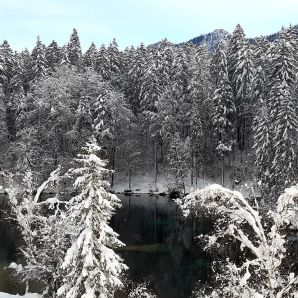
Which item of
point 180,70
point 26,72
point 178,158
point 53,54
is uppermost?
point 53,54

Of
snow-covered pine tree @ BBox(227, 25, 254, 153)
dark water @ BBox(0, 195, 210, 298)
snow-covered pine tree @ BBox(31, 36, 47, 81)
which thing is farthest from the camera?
snow-covered pine tree @ BBox(31, 36, 47, 81)

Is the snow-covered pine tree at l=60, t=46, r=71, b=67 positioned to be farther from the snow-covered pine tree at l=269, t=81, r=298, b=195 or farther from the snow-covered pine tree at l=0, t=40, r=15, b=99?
the snow-covered pine tree at l=269, t=81, r=298, b=195

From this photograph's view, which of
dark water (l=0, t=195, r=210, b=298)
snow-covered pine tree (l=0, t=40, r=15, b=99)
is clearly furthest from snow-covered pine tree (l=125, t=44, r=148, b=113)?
dark water (l=0, t=195, r=210, b=298)

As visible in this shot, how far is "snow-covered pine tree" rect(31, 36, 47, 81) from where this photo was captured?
259 feet

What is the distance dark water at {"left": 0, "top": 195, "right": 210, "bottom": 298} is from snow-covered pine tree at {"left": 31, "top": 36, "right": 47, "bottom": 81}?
3026 cm

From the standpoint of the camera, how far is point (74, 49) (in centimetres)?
8800

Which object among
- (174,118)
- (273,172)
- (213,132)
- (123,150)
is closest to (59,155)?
(123,150)

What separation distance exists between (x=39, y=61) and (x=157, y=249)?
160 feet

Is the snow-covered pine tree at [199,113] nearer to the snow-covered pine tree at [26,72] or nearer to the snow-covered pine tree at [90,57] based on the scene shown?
the snow-covered pine tree at [90,57]

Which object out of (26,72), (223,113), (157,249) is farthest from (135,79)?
(157,249)

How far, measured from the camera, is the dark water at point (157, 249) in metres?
32.1

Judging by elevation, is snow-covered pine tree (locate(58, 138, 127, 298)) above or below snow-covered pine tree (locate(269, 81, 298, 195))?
below

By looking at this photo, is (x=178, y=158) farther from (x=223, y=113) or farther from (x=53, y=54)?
(x=53, y=54)

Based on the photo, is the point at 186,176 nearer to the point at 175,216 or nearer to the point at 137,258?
the point at 175,216
